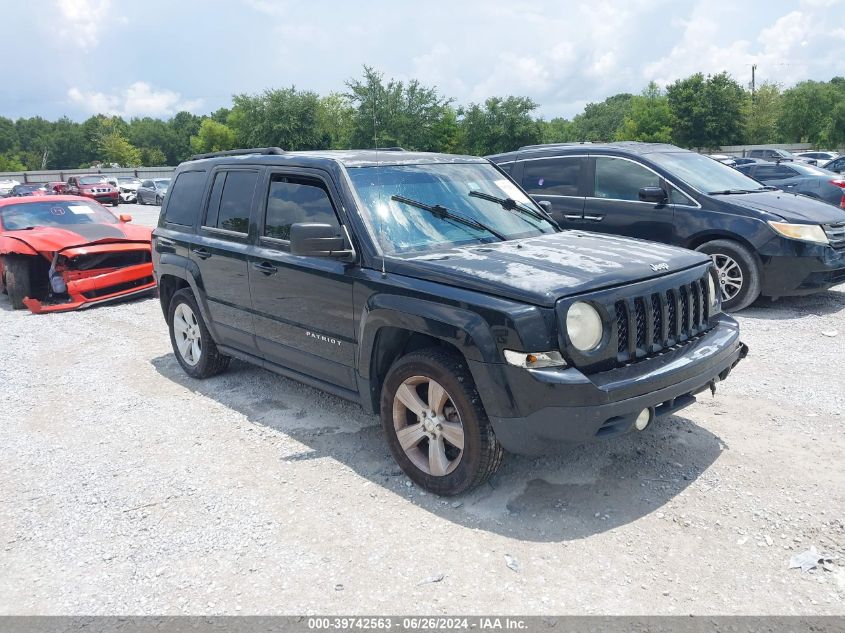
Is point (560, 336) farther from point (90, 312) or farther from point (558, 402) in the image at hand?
point (90, 312)

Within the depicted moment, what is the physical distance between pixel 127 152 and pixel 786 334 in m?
89.8

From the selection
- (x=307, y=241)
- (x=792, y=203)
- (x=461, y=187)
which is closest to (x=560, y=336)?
(x=307, y=241)

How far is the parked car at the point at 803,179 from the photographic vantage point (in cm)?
1548

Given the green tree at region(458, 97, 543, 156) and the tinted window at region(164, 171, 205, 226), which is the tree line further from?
the tinted window at region(164, 171, 205, 226)

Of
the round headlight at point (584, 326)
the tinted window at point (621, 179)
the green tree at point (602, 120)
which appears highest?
the green tree at point (602, 120)

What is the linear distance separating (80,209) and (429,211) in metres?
8.28

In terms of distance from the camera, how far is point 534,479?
403cm

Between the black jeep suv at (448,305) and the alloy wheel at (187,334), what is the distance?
55 cm

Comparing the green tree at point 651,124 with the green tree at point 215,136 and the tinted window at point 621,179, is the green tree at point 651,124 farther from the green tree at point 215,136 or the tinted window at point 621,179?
the tinted window at point 621,179

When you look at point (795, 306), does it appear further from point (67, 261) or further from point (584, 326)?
point (67, 261)

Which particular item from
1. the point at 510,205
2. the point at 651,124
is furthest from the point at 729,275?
the point at 651,124

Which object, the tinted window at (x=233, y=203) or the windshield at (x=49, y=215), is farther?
the windshield at (x=49, y=215)

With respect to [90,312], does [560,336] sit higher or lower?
higher

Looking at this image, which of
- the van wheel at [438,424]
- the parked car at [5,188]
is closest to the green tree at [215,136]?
the parked car at [5,188]
